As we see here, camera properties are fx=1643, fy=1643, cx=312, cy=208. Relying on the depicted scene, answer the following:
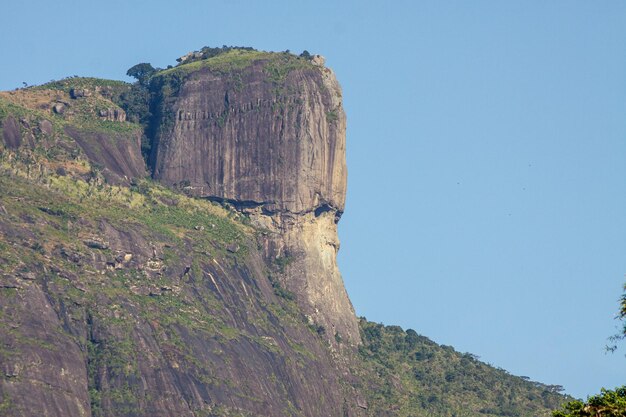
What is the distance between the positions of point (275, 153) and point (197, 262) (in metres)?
23.6

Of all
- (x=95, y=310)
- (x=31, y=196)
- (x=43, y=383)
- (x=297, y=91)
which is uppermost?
(x=297, y=91)

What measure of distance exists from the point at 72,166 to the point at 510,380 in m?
52.0

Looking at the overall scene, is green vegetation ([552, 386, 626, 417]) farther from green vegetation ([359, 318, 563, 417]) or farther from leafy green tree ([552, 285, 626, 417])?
green vegetation ([359, 318, 563, 417])

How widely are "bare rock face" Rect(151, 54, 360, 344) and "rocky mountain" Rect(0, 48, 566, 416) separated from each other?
0.64 feet

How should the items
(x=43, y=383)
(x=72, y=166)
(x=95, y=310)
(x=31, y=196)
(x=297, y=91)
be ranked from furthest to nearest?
(x=297, y=91), (x=72, y=166), (x=31, y=196), (x=95, y=310), (x=43, y=383)

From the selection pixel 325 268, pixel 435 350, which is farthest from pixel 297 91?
pixel 435 350

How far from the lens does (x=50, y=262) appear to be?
13712cm

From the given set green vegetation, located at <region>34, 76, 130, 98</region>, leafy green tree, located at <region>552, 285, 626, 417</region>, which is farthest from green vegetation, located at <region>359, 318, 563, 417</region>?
leafy green tree, located at <region>552, 285, 626, 417</region>

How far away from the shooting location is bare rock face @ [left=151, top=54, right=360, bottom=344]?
6634 inches

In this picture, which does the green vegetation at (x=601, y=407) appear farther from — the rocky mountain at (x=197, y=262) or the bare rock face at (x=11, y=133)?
the bare rock face at (x=11, y=133)

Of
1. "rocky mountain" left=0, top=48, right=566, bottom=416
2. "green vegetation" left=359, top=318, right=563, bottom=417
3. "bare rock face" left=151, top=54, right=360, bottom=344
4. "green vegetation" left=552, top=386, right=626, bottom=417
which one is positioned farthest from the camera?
"bare rock face" left=151, top=54, right=360, bottom=344

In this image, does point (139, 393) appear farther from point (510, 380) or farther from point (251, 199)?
point (510, 380)

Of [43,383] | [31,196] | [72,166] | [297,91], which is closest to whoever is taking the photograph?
[43,383]

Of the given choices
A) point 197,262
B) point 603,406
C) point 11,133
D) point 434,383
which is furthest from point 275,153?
point 603,406
